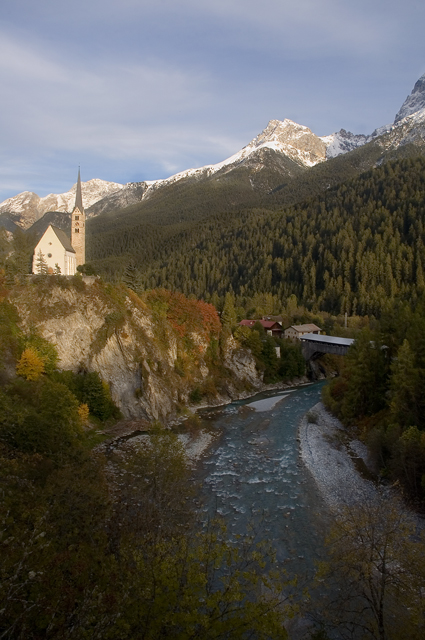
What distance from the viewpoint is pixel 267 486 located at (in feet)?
96.5

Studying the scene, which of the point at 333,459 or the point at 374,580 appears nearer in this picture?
the point at 374,580

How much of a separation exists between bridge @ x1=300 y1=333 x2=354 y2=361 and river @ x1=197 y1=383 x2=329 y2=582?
26.9 metres

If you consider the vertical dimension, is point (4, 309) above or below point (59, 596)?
above

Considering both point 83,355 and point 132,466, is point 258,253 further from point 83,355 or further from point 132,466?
point 132,466

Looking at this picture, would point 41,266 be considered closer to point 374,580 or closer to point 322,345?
point 374,580

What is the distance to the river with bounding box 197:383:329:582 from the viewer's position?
22328 mm

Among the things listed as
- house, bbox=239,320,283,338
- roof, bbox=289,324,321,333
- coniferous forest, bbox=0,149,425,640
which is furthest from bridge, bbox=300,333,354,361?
house, bbox=239,320,283,338

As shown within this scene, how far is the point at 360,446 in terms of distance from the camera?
3738 centimetres

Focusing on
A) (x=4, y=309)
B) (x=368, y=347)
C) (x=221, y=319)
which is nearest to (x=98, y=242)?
(x=221, y=319)

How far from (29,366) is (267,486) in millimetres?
25481

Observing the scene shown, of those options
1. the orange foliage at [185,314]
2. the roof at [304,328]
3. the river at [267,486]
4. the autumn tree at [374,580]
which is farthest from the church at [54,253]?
the roof at [304,328]

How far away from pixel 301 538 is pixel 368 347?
81.1 ft

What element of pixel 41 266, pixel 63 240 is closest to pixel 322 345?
pixel 63 240

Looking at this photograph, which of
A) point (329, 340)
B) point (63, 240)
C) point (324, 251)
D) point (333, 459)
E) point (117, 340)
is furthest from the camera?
point (324, 251)
